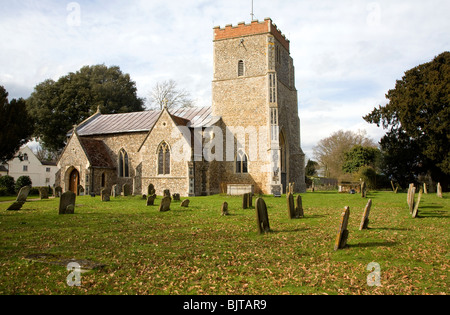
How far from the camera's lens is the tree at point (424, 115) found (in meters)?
24.7

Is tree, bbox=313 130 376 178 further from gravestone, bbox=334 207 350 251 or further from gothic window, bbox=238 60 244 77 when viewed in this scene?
gravestone, bbox=334 207 350 251

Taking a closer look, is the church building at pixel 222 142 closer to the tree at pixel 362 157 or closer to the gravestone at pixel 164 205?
the gravestone at pixel 164 205

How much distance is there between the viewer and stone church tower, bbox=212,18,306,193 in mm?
24916

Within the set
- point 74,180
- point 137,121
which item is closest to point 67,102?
point 137,121

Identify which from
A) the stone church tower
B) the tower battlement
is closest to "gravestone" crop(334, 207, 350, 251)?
the stone church tower

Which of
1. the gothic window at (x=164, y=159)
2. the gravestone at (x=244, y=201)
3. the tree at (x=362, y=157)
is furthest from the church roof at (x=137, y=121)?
the tree at (x=362, y=157)

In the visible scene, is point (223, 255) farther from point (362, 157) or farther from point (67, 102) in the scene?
point (67, 102)

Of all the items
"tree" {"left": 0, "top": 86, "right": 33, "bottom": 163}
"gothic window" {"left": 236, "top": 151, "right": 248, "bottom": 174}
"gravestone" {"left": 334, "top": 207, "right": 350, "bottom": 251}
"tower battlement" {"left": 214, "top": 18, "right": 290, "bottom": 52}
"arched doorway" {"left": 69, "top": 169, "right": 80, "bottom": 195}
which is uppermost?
"tower battlement" {"left": 214, "top": 18, "right": 290, "bottom": 52}

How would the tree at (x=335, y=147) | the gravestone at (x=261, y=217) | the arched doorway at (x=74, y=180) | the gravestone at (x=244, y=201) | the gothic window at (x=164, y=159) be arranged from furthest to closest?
the tree at (x=335, y=147) < the arched doorway at (x=74, y=180) < the gothic window at (x=164, y=159) < the gravestone at (x=244, y=201) < the gravestone at (x=261, y=217)

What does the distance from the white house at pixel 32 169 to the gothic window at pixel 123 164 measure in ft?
97.0

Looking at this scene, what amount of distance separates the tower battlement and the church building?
80 mm

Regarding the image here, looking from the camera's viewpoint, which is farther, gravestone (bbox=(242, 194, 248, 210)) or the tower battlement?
the tower battlement
